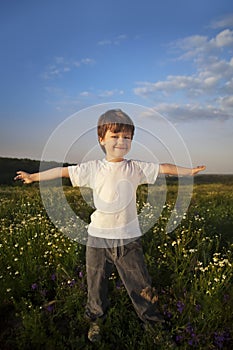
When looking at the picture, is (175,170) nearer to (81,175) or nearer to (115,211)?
(115,211)

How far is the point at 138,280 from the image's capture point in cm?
385

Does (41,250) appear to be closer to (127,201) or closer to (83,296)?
(83,296)

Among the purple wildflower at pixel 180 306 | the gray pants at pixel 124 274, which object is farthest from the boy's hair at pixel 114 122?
the purple wildflower at pixel 180 306

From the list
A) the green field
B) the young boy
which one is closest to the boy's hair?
the young boy

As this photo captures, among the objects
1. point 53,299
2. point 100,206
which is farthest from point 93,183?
point 53,299

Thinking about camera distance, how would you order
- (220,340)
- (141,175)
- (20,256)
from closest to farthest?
(220,340), (141,175), (20,256)

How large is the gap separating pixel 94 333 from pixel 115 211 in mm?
1119

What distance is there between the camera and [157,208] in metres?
4.05

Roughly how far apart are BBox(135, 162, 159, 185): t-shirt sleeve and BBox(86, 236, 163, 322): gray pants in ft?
1.92

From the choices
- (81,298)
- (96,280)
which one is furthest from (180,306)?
(81,298)

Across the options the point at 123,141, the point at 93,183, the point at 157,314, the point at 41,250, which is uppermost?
the point at 123,141

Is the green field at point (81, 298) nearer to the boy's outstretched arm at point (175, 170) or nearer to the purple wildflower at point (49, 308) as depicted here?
the purple wildflower at point (49, 308)

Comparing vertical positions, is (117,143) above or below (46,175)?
above

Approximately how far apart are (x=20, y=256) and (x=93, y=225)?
165 centimetres
